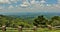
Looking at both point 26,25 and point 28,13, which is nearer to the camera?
point 26,25

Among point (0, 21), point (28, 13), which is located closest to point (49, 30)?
point (0, 21)

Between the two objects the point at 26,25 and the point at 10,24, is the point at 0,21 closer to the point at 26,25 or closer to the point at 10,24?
the point at 10,24

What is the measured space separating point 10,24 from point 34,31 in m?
3.36

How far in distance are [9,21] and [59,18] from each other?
12.5 feet

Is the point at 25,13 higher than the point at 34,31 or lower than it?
higher

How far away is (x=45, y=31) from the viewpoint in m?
10.8

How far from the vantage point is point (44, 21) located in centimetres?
1315

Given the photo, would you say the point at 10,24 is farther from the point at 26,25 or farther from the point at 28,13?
the point at 28,13

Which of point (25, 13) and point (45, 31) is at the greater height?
point (25, 13)

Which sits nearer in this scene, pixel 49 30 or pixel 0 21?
pixel 49 30

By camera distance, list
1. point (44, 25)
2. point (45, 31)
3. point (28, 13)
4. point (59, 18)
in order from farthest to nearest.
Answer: point (28, 13) → point (59, 18) → point (44, 25) → point (45, 31)

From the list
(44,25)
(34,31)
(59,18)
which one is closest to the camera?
(34,31)

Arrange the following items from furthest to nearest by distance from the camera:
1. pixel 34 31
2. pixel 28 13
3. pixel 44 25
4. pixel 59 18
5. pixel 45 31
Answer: pixel 28 13 < pixel 59 18 < pixel 44 25 < pixel 45 31 < pixel 34 31

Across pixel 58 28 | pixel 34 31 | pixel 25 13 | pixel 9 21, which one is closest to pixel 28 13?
pixel 25 13
